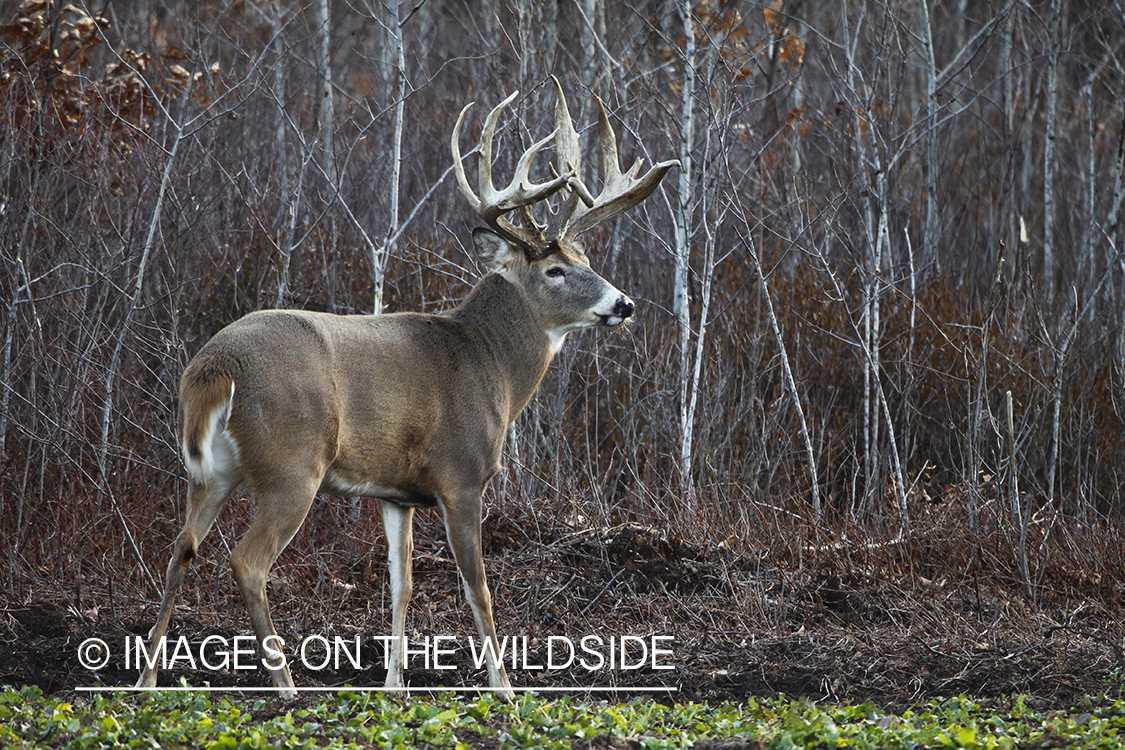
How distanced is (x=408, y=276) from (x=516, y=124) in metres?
1.65

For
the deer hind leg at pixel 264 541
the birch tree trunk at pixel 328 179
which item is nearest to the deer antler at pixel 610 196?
the deer hind leg at pixel 264 541

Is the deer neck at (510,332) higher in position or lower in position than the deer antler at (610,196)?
lower

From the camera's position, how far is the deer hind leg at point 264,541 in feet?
15.4

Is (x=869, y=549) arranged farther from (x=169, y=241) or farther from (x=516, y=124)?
(x=169, y=241)

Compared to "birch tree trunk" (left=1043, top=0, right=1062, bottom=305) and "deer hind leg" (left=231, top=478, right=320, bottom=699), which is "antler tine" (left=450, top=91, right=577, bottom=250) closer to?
"deer hind leg" (left=231, top=478, right=320, bottom=699)

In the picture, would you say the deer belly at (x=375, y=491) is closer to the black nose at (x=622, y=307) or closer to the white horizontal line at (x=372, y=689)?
the white horizontal line at (x=372, y=689)

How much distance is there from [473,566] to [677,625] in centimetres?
159

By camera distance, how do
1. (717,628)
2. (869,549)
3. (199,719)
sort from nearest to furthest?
1. (199,719)
2. (717,628)
3. (869,549)

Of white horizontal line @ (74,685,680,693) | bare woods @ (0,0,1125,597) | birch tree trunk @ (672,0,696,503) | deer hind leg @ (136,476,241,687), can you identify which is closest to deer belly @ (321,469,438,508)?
deer hind leg @ (136,476,241,687)

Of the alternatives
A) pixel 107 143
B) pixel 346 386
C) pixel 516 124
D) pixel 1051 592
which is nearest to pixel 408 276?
pixel 516 124

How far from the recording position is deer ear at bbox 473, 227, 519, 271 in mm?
5754

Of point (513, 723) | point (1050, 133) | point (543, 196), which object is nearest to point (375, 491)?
point (513, 723)

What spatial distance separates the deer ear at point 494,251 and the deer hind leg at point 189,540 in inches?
66.4

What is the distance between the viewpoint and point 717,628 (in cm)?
629
